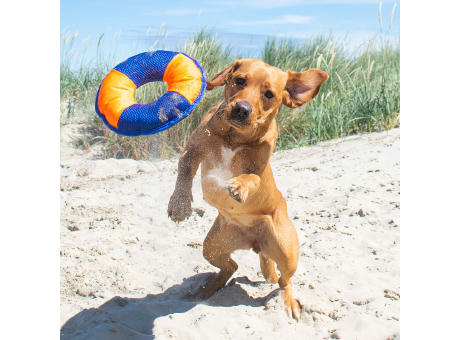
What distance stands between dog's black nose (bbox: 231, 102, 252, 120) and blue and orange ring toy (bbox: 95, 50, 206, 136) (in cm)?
57

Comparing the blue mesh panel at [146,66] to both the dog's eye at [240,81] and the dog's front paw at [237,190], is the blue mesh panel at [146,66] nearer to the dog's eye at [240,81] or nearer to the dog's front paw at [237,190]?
the dog's eye at [240,81]

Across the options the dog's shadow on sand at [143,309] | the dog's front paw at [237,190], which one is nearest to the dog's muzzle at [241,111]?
the dog's front paw at [237,190]

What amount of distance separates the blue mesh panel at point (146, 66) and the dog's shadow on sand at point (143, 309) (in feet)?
5.33

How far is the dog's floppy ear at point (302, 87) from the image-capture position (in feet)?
10.6

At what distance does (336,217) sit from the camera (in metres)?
5.13

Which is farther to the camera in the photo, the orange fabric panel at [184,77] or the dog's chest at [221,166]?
the orange fabric panel at [184,77]

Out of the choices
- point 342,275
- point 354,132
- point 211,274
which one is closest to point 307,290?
point 342,275

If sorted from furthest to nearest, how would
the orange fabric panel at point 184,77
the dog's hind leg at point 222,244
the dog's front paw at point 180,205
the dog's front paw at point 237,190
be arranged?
the dog's hind leg at point 222,244 < the orange fabric panel at point 184,77 < the dog's front paw at point 180,205 < the dog's front paw at point 237,190

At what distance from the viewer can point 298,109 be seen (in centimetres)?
848

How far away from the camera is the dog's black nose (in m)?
2.86

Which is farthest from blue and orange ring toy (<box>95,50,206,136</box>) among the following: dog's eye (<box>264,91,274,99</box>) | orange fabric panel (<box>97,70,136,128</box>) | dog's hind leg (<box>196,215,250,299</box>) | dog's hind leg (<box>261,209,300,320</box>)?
dog's hind leg (<box>261,209,300,320</box>)

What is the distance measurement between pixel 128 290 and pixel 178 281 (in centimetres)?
41

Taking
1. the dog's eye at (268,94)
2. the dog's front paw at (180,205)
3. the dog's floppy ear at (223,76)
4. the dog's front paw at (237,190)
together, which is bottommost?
the dog's front paw at (180,205)

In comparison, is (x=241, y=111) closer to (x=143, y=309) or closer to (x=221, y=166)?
(x=221, y=166)
